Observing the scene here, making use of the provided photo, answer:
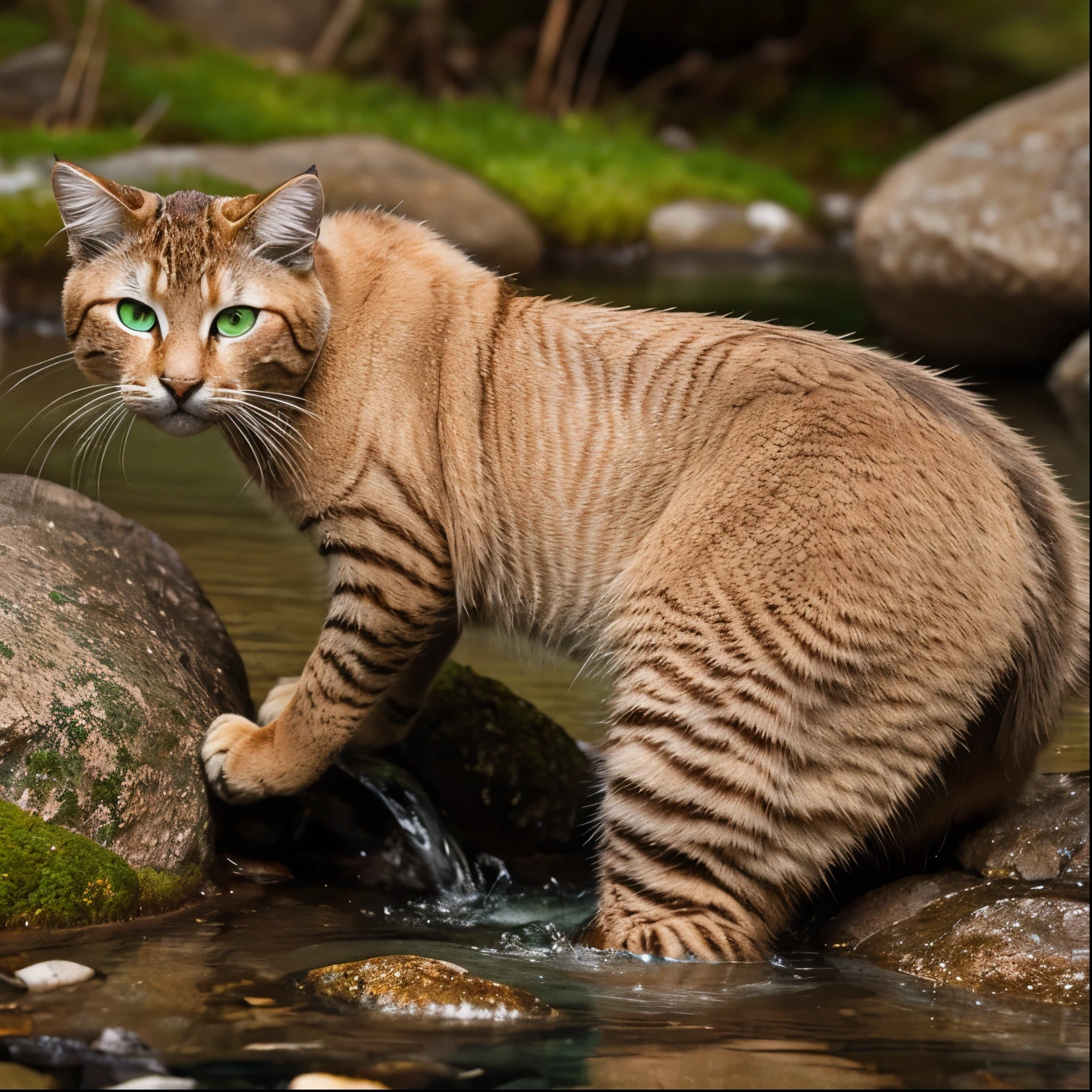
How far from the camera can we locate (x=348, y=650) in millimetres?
4137

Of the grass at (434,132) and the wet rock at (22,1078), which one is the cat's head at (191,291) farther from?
the grass at (434,132)

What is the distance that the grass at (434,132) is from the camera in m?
16.6

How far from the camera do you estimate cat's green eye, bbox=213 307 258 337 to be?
13.0ft

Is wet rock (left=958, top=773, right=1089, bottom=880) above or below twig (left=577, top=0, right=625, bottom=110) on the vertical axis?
below

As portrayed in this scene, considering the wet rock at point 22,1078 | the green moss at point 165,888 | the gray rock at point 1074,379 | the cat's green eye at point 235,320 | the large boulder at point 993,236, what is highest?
the large boulder at point 993,236

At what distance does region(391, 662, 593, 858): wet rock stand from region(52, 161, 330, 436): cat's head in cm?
145

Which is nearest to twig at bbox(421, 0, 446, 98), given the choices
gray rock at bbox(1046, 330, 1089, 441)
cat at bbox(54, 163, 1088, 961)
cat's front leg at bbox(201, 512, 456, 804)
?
gray rock at bbox(1046, 330, 1089, 441)

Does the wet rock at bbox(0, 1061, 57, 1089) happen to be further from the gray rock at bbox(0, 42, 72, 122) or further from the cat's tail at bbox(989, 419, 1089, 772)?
the gray rock at bbox(0, 42, 72, 122)

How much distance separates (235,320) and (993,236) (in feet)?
30.0

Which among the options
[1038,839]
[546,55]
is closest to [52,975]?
[1038,839]

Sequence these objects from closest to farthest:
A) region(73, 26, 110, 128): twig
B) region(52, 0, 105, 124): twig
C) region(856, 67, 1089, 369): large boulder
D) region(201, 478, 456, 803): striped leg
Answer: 1. region(201, 478, 456, 803): striped leg
2. region(856, 67, 1089, 369): large boulder
3. region(52, 0, 105, 124): twig
4. region(73, 26, 110, 128): twig

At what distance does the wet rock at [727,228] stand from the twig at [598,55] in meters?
4.48

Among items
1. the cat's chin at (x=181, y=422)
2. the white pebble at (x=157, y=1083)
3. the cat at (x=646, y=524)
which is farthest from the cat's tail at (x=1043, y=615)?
the white pebble at (x=157, y=1083)

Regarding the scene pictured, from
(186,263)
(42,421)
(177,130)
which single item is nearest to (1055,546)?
(186,263)
